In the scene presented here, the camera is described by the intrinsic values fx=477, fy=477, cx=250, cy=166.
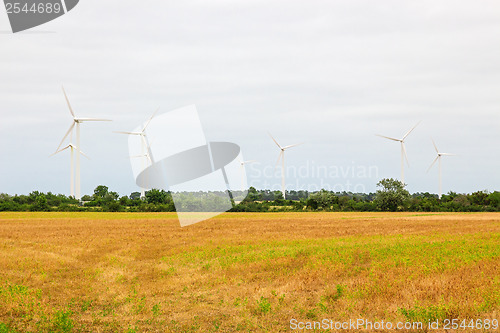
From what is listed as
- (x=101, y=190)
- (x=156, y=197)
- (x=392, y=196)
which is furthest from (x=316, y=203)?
(x=101, y=190)

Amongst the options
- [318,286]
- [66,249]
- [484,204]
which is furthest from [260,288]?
[484,204]

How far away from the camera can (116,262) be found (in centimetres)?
2883

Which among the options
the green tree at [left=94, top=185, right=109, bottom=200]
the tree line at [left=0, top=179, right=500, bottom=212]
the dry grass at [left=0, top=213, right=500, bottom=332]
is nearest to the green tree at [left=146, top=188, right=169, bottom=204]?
the tree line at [left=0, top=179, right=500, bottom=212]

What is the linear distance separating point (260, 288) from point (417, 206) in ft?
343

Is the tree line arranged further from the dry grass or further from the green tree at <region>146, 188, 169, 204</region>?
the dry grass

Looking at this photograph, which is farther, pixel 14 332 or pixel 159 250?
pixel 159 250

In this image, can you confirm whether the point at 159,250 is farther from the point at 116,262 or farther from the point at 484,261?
the point at 484,261

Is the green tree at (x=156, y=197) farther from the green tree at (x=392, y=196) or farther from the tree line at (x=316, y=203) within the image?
the green tree at (x=392, y=196)

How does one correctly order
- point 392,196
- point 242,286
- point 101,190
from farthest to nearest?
point 101,190
point 392,196
point 242,286

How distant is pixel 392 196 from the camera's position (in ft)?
381

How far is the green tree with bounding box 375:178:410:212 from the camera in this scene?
4595 inches

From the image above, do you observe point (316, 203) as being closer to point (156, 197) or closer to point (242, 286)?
point (156, 197)

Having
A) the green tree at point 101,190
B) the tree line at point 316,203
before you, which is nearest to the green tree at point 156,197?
the tree line at point 316,203

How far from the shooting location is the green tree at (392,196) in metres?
117
